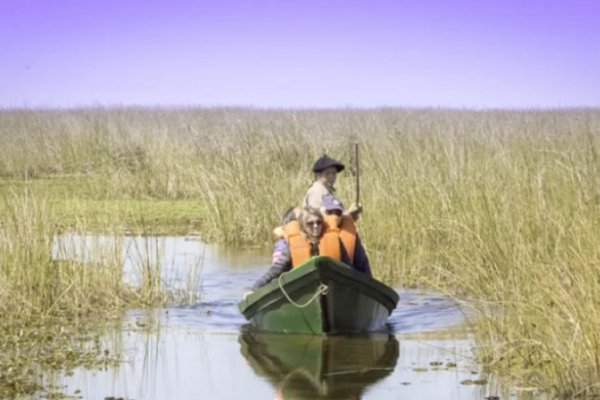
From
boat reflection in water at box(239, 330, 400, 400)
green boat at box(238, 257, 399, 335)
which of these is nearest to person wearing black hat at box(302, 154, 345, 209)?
green boat at box(238, 257, 399, 335)

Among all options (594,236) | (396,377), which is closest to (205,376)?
(396,377)

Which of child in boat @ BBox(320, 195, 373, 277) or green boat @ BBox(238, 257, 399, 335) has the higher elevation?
child in boat @ BBox(320, 195, 373, 277)

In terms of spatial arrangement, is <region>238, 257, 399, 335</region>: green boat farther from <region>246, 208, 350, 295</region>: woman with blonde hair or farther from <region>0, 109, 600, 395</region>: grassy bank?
<region>0, 109, 600, 395</region>: grassy bank

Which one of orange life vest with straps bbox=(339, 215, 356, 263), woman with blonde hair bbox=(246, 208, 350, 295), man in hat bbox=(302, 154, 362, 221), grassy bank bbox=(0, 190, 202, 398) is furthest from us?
man in hat bbox=(302, 154, 362, 221)

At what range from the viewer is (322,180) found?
15172mm

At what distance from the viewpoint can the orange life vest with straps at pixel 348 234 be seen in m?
14.0

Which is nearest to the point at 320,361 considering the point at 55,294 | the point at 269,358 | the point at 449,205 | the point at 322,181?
the point at 269,358

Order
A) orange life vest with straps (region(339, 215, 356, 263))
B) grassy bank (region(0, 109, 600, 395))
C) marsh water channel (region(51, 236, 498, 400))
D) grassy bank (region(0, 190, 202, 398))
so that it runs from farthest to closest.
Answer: orange life vest with straps (region(339, 215, 356, 263)) < grassy bank (region(0, 190, 202, 398)) < marsh water channel (region(51, 236, 498, 400)) < grassy bank (region(0, 109, 600, 395))

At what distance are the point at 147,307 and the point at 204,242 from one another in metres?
6.18

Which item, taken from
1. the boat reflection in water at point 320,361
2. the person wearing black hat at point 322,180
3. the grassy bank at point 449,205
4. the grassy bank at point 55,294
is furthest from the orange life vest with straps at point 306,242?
the grassy bank at point 55,294

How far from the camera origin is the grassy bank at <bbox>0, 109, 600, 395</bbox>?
35.6ft

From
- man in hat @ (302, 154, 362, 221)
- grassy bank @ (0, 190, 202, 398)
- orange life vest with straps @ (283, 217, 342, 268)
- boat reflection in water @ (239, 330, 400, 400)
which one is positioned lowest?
boat reflection in water @ (239, 330, 400, 400)

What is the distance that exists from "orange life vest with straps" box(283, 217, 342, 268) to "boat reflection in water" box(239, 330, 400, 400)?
815 millimetres

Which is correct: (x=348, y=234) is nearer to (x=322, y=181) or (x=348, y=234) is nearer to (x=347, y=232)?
(x=347, y=232)
